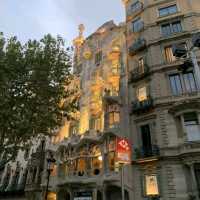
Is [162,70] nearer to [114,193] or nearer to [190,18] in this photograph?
[190,18]

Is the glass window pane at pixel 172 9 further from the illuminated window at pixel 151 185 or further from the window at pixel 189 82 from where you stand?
the illuminated window at pixel 151 185

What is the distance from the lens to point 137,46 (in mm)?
27453

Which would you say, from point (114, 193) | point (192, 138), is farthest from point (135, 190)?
point (192, 138)

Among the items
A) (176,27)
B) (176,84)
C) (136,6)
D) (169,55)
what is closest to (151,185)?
(176,84)

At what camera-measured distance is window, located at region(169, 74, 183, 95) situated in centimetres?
2294

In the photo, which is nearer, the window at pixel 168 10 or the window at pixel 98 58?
the window at pixel 168 10

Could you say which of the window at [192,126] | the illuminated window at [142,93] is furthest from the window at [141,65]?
the window at [192,126]

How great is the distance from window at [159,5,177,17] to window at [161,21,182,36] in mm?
1694

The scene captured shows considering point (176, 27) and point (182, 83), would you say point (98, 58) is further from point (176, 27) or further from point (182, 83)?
point (182, 83)

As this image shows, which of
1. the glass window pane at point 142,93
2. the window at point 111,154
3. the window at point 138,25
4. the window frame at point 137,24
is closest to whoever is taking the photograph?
the window at point 111,154

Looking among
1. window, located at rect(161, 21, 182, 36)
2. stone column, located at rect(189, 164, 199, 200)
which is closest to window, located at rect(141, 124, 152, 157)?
stone column, located at rect(189, 164, 199, 200)

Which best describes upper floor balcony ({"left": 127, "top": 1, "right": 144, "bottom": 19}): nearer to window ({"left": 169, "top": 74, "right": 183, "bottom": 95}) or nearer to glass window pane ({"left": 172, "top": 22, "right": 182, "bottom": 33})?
glass window pane ({"left": 172, "top": 22, "right": 182, "bottom": 33})

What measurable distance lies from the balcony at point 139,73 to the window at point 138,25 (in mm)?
5966

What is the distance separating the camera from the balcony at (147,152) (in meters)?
20.7
